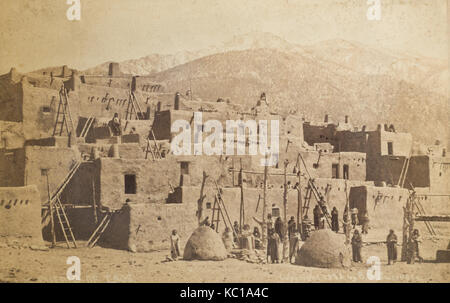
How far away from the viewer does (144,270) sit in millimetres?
20125

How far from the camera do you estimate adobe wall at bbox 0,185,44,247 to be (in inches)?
798

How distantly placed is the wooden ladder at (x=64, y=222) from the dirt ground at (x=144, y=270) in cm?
58

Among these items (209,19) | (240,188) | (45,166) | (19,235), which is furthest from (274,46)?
(19,235)

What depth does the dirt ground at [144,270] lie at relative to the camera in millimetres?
19734

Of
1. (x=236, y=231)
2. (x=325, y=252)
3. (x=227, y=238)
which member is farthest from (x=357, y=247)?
(x=227, y=238)

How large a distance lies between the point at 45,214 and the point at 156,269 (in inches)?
174

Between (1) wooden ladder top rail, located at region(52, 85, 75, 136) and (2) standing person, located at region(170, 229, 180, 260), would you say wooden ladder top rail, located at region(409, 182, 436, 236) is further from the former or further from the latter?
(1) wooden ladder top rail, located at region(52, 85, 75, 136)

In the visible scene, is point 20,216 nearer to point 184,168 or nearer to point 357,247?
point 184,168

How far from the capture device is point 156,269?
20125mm

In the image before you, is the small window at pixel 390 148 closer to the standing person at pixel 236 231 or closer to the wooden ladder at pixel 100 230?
the standing person at pixel 236 231

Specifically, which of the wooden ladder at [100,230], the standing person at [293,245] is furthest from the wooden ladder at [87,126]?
the standing person at [293,245]

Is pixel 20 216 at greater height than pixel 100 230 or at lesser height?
greater

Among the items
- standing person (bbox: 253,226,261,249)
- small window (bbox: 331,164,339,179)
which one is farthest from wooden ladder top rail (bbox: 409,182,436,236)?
standing person (bbox: 253,226,261,249)

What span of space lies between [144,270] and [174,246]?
1.24 m
